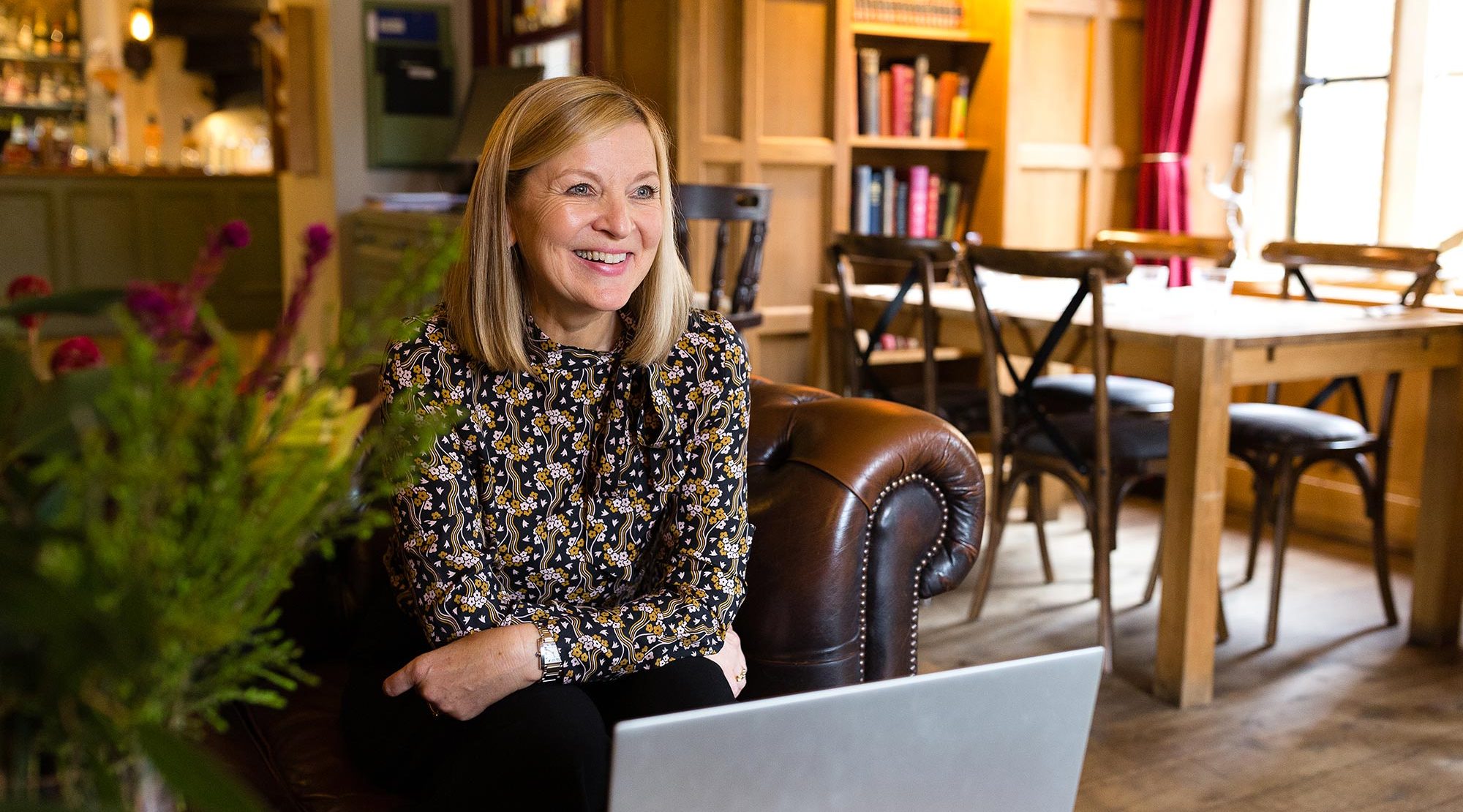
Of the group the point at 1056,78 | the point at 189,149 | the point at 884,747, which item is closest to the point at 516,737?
the point at 884,747

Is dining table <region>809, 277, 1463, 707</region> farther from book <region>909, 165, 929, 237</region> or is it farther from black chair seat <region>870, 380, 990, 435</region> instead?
book <region>909, 165, 929, 237</region>

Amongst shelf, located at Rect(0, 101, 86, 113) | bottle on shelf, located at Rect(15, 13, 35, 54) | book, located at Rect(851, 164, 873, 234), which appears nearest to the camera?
book, located at Rect(851, 164, 873, 234)

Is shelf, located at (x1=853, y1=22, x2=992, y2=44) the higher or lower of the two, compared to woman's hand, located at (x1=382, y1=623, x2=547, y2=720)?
higher

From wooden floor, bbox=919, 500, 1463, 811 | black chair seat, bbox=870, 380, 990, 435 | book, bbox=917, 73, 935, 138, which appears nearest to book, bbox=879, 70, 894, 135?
book, bbox=917, 73, 935, 138

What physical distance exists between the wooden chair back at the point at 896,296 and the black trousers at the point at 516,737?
1964 mm

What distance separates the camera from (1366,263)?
10.8ft

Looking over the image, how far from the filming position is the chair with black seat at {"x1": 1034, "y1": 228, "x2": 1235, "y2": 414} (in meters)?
3.43

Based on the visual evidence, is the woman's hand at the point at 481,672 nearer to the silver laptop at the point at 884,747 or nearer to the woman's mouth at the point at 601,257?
the woman's mouth at the point at 601,257

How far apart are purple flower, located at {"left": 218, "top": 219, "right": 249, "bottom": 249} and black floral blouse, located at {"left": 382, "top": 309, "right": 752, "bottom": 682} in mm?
845

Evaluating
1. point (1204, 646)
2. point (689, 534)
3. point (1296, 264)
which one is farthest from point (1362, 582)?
point (689, 534)

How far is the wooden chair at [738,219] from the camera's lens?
320 centimetres

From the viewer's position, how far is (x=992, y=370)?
3.11 meters

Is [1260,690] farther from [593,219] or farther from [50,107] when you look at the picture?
[50,107]

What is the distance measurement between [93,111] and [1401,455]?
7.93m
